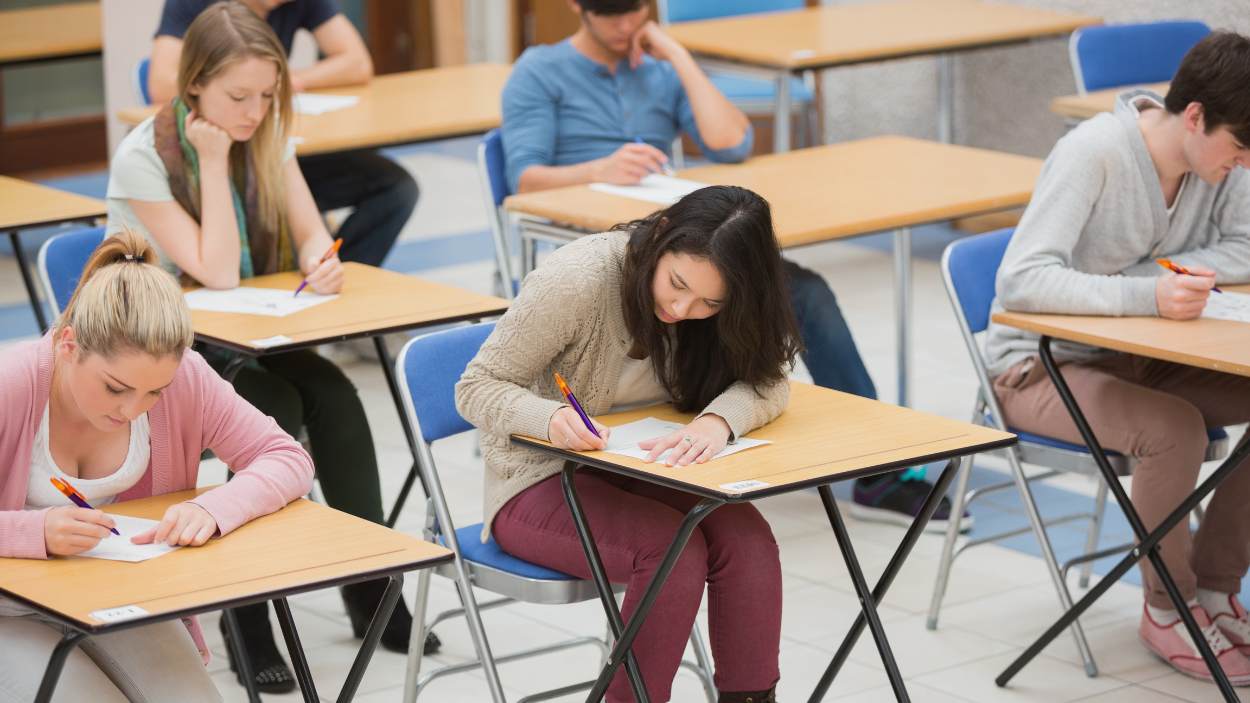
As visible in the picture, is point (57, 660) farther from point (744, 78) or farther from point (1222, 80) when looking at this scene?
point (744, 78)

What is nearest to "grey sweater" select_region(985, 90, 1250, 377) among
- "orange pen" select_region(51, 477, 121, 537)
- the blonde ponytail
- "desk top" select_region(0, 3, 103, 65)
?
the blonde ponytail

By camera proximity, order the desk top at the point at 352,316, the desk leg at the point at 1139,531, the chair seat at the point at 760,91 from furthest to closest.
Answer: the chair seat at the point at 760,91 → the desk top at the point at 352,316 → the desk leg at the point at 1139,531

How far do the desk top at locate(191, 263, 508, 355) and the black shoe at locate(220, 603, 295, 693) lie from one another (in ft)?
1.59

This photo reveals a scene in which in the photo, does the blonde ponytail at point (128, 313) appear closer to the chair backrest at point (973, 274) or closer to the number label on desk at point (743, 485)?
the number label on desk at point (743, 485)

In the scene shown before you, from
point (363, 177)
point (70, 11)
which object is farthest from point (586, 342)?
point (70, 11)

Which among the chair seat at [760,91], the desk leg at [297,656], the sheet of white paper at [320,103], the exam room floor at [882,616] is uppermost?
the sheet of white paper at [320,103]

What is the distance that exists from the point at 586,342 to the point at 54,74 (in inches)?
250

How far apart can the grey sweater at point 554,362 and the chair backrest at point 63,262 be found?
998 millimetres

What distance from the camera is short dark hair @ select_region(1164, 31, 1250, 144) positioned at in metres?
2.94

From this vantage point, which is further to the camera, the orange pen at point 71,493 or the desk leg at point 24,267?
the desk leg at point 24,267

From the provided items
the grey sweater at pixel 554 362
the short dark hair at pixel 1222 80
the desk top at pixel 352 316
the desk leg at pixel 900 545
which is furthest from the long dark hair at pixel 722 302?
the short dark hair at pixel 1222 80

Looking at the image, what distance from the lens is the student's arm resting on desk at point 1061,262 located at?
300cm

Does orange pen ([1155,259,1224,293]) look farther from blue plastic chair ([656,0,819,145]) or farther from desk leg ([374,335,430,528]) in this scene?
blue plastic chair ([656,0,819,145])

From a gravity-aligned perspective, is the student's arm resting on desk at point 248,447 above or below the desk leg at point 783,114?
below
